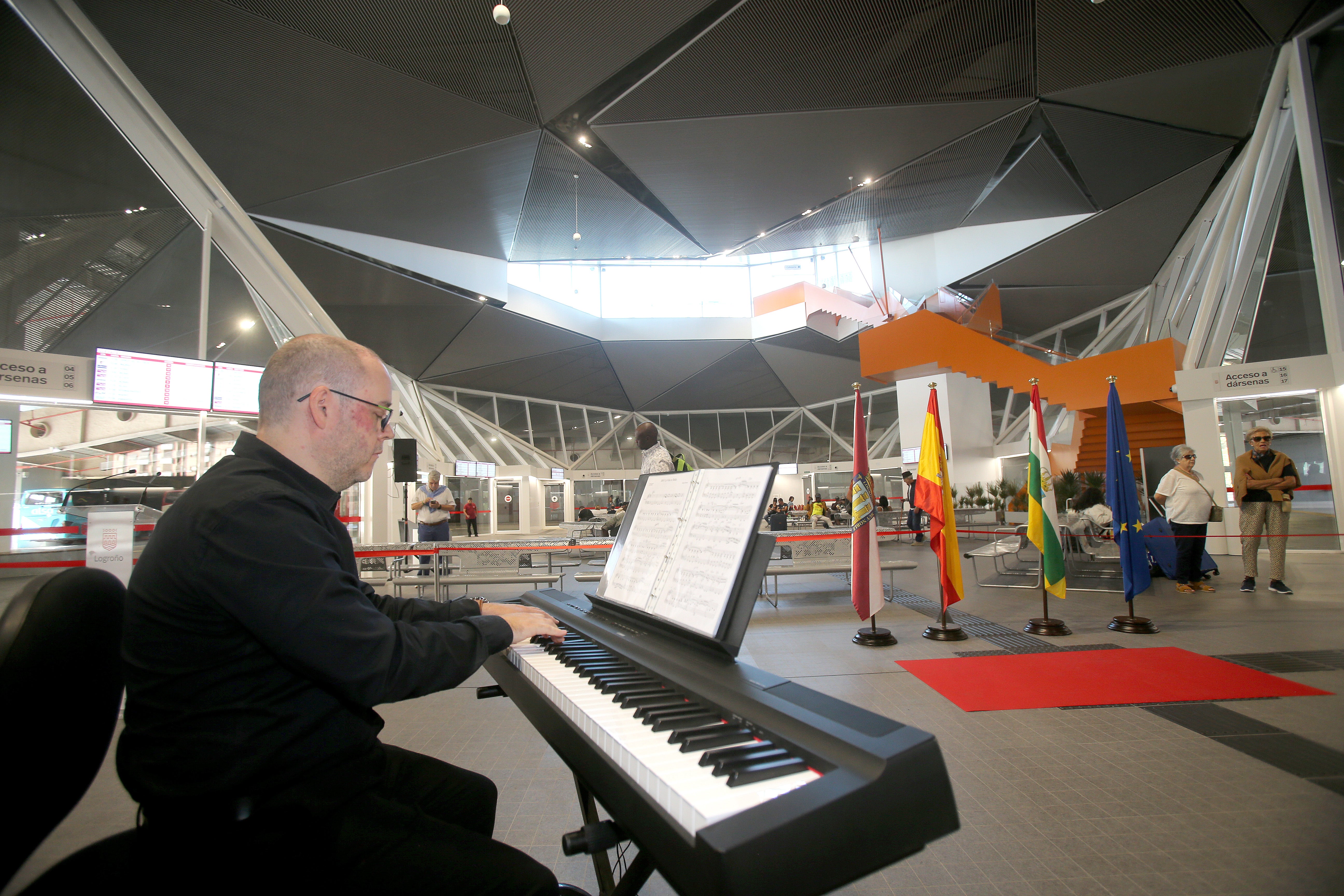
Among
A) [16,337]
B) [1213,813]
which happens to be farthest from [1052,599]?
[16,337]

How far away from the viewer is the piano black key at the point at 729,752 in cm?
93

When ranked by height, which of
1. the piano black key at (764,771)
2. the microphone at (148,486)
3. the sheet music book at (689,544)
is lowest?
the piano black key at (764,771)

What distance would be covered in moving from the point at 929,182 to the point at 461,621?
47.2 feet

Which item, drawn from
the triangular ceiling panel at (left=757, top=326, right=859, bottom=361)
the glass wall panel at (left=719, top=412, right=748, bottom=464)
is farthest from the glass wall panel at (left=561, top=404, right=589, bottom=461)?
the triangular ceiling panel at (left=757, top=326, right=859, bottom=361)

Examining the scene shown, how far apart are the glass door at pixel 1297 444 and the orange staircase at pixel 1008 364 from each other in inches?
38.8

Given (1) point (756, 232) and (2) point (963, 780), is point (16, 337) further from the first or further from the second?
(1) point (756, 232)

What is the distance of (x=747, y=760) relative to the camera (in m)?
0.93

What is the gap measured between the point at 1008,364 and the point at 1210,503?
8.25m

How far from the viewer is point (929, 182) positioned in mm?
12953

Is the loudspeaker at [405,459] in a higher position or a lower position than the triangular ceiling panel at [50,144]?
lower

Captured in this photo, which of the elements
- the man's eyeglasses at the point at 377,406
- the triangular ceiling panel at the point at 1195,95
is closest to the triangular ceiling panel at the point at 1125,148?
the triangular ceiling panel at the point at 1195,95

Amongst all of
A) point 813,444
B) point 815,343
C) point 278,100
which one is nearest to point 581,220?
point 278,100

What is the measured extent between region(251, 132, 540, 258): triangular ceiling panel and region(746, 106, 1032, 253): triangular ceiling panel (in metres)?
6.86

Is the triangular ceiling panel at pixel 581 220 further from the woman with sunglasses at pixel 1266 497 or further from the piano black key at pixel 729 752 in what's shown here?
the piano black key at pixel 729 752
